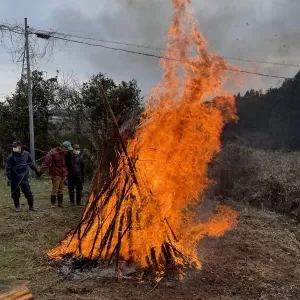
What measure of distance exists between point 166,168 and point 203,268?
1.60 meters

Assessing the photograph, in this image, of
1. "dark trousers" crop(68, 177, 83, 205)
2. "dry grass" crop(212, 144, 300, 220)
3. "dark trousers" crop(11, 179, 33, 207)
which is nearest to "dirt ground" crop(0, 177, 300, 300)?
"dark trousers" crop(11, 179, 33, 207)

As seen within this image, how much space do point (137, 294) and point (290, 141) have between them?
1560 cm

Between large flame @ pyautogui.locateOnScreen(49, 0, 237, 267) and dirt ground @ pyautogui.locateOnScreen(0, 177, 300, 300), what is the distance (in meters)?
0.44

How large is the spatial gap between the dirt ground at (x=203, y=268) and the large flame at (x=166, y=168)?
44 cm

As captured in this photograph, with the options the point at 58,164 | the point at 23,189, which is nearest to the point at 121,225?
the point at 23,189

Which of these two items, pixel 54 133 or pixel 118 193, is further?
pixel 54 133

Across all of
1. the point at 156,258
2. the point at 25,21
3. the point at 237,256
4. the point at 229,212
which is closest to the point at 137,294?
the point at 156,258

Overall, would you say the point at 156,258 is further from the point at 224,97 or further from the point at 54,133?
the point at 54,133

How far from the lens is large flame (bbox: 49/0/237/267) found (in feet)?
18.3

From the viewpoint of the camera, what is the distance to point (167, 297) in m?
4.72

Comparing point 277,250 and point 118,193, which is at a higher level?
point 118,193

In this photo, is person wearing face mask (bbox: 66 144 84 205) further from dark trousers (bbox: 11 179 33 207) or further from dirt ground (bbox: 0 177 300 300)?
dirt ground (bbox: 0 177 300 300)

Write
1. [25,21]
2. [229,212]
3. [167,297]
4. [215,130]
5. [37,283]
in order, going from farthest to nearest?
[25,21] < [229,212] < [215,130] < [37,283] < [167,297]

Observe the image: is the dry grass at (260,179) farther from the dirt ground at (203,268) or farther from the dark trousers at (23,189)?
the dark trousers at (23,189)
